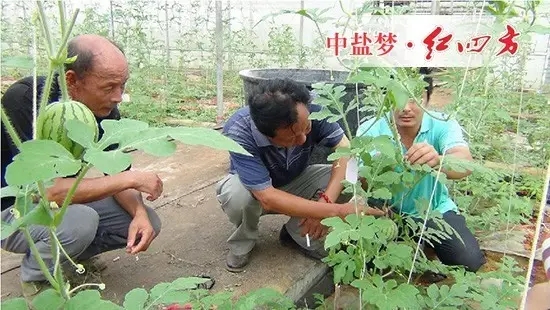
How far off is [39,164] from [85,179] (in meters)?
1.23

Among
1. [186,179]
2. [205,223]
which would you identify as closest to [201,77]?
[186,179]

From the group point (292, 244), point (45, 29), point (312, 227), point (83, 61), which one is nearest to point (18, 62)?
point (45, 29)

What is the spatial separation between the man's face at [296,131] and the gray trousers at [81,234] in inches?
25.3

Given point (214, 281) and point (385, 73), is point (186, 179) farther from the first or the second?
point (385, 73)

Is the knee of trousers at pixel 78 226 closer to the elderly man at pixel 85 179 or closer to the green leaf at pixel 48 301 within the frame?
the elderly man at pixel 85 179

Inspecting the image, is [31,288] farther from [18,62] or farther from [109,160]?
[109,160]

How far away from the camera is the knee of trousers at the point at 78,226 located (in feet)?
6.43

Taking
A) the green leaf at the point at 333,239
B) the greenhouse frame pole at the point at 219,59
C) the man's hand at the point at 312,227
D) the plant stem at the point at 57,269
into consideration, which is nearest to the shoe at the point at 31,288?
the man's hand at the point at 312,227

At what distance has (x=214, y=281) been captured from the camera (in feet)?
7.46

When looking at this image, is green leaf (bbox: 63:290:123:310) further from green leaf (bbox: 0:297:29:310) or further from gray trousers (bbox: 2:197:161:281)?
gray trousers (bbox: 2:197:161:281)

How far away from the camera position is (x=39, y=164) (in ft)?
2.09

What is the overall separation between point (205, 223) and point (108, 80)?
1.24 metres

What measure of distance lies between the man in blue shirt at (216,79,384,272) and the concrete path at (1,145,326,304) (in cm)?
9

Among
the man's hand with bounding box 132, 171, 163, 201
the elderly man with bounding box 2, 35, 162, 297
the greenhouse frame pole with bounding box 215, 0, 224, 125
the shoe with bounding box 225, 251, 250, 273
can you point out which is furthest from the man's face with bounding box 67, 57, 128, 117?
the greenhouse frame pole with bounding box 215, 0, 224, 125
